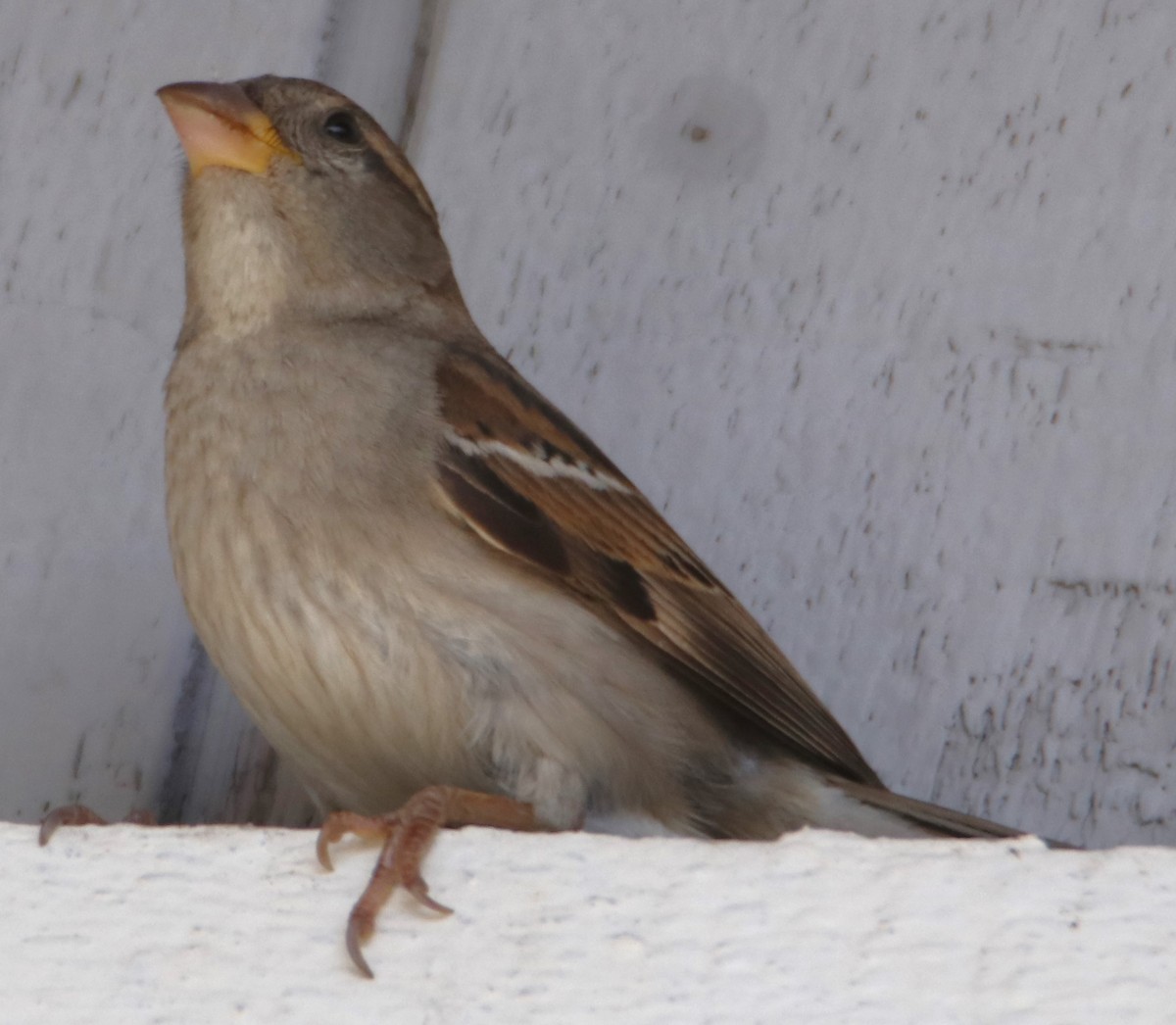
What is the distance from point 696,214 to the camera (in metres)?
2.07

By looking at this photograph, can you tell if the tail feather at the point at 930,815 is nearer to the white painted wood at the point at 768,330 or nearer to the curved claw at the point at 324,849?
the white painted wood at the point at 768,330

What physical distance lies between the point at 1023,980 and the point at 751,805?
0.78 meters

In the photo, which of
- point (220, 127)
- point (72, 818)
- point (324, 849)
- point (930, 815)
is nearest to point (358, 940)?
point (324, 849)

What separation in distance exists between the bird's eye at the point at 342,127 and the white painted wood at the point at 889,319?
17 centimetres

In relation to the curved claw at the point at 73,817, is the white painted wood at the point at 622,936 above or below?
above

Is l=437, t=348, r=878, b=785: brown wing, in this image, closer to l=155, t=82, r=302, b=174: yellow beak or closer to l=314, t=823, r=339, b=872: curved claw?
l=155, t=82, r=302, b=174: yellow beak

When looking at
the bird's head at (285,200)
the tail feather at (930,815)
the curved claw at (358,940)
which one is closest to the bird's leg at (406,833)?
the curved claw at (358,940)

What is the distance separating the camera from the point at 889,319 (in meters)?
1.96

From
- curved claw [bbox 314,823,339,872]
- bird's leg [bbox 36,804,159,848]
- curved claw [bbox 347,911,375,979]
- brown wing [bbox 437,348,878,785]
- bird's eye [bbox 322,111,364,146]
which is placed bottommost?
bird's leg [bbox 36,804,159,848]

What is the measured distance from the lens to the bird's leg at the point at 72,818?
1163 millimetres

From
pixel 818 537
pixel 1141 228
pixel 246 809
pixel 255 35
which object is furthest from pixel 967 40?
pixel 246 809

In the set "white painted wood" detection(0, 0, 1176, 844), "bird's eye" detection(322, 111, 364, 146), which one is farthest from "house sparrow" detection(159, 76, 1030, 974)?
"white painted wood" detection(0, 0, 1176, 844)

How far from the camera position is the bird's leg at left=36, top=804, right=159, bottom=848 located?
1163 mm

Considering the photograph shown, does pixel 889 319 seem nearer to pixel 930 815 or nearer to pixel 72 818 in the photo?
pixel 930 815
